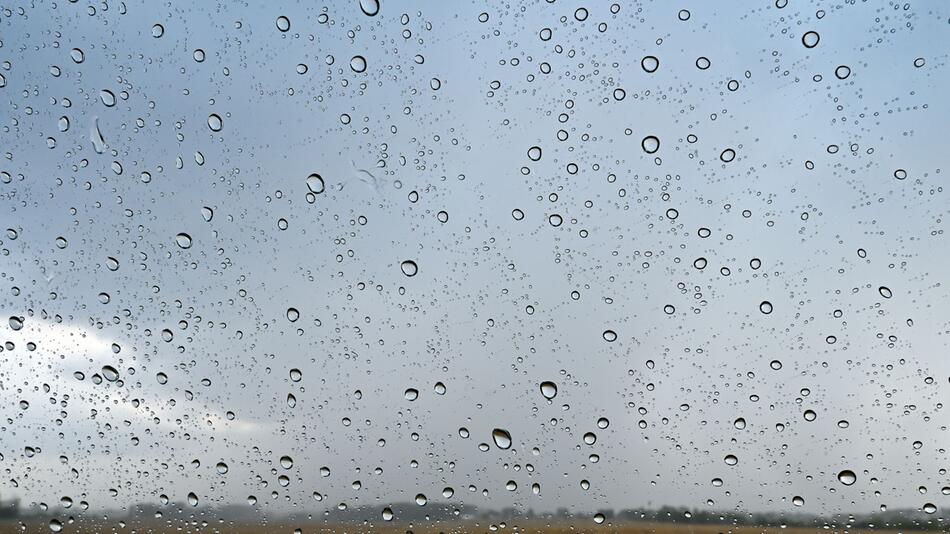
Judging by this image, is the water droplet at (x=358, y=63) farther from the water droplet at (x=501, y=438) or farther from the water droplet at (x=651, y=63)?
the water droplet at (x=501, y=438)

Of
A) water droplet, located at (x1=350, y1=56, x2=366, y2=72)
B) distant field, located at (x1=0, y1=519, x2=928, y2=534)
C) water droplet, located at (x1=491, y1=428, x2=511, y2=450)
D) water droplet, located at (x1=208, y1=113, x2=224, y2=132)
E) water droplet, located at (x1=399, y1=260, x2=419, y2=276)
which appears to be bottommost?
distant field, located at (x1=0, y1=519, x2=928, y2=534)

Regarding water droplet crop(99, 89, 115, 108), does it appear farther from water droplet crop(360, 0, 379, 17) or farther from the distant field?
the distant field

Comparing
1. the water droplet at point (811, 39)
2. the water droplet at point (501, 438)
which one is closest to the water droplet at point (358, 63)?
the water droplet at point (501, 438)

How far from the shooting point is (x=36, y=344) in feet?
5.48

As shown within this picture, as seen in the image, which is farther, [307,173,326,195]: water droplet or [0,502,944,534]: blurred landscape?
[307,173,326,195]: water droplet

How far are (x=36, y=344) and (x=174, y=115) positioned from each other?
71 cm

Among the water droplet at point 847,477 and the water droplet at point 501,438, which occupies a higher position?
the water droplet at point 501,438

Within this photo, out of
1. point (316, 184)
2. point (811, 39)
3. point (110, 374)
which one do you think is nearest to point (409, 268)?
point (316, 184)

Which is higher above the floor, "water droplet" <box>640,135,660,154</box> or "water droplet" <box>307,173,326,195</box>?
"water droplet" <box>640,135,660,154</box>

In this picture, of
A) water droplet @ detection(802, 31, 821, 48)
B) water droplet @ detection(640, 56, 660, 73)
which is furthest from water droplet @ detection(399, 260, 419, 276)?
water droplet @ detection(802, 31, 821, 48)

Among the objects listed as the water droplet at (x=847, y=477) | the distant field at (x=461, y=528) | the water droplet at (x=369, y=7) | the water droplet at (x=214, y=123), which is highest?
the water droplet at (x=369, y=7)

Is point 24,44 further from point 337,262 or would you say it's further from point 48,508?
point 48,508

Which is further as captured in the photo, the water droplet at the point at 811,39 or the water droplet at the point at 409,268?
the water droplet at the point at 409,268

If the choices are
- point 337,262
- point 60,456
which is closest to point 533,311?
point 337,262
